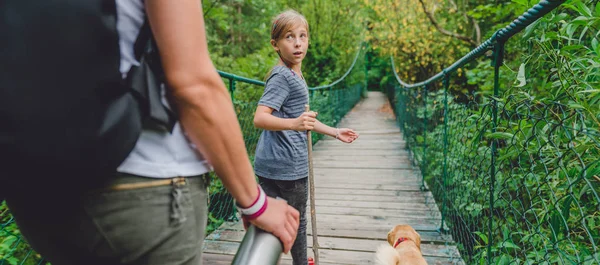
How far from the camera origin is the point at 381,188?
4273 mm

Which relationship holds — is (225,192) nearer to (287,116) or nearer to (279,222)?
(287,116)

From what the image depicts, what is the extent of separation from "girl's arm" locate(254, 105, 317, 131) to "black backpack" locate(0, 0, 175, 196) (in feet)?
3.03

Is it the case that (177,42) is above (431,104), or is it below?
above

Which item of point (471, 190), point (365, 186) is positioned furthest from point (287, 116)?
point (365, 186)

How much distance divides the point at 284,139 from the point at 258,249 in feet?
3.67

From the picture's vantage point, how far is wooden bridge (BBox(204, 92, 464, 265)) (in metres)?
2.68

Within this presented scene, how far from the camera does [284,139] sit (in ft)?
5.74

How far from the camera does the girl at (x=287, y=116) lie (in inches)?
64.4

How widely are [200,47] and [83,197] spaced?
297 mm

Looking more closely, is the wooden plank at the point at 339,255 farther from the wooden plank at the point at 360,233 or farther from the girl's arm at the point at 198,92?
the girl's arm at the point at 198,92

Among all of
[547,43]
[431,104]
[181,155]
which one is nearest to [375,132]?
[431,104]

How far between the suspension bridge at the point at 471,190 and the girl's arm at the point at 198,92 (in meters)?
0.87

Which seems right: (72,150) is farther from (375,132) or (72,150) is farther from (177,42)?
(375,132)

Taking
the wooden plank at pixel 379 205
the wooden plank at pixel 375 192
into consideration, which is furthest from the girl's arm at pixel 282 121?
the wooden plank at pixel 375 192
